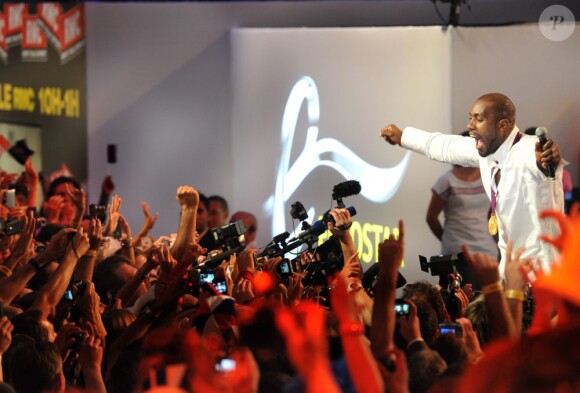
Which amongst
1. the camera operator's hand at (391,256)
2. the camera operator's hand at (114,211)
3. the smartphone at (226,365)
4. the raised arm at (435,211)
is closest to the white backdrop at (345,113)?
the raised arm at (435,211)

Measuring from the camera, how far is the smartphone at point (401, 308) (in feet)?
12.3

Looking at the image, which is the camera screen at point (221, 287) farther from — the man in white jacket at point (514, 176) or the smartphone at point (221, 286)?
the man in white jacket at point (514, 176)

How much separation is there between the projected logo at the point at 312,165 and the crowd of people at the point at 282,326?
304 cm

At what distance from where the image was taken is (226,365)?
2.80 m

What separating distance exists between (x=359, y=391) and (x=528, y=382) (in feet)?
1.49

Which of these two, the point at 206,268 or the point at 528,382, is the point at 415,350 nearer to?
the point at 528,382

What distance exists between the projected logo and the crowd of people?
3.04 metres

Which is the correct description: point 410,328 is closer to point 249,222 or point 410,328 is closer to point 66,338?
point 66,338

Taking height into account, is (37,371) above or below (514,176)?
below

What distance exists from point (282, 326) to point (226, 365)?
1.44 feet

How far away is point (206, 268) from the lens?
534 cm

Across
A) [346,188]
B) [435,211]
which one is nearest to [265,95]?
[435,211]

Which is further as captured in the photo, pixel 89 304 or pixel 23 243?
pixel 23 243

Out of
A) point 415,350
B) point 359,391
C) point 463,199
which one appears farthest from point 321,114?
point 359,391
